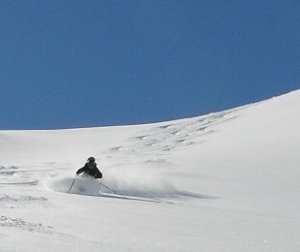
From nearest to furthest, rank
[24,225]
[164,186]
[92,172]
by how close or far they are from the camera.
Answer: [24,225] → [164,186] → [92,172]

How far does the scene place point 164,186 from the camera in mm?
12969

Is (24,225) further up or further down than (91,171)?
further down

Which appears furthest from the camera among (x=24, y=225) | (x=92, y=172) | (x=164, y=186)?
(x=92, y=172)

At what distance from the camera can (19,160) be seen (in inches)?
761

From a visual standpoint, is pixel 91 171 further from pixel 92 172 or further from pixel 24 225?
pixel 24 225

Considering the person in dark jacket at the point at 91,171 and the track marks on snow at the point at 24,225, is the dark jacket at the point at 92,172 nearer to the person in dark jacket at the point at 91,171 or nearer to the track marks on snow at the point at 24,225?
the person in dark jacket at the point at 91,171

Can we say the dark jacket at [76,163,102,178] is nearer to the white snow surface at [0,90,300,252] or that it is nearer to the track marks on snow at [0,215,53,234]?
the white snow surface at [0,90,300,252]

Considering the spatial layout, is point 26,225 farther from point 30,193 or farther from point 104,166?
point 104,166

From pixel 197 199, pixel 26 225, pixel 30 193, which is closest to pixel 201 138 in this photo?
pixel 197 199

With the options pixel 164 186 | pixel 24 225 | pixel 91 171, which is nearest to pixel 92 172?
pixel 91 171

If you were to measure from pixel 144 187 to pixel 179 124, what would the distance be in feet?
40.2

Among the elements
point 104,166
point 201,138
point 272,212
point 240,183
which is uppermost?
point 201,138

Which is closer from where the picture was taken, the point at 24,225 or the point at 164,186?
the point at 24,225

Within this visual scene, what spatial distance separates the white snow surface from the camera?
643 centimetres
